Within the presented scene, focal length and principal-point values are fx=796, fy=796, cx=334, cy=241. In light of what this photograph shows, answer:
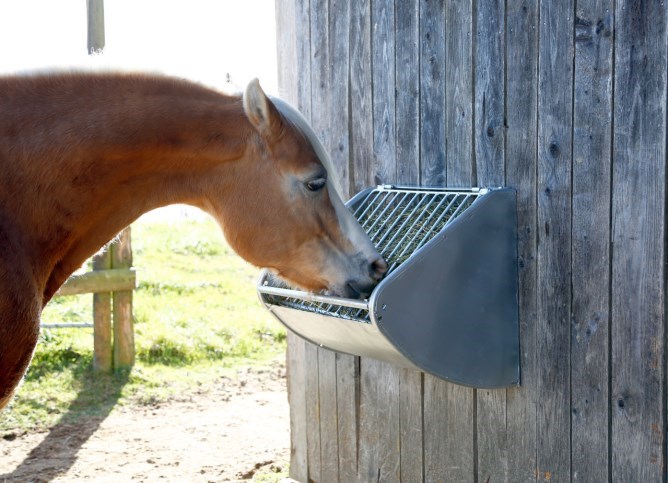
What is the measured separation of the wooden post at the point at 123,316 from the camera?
6.68 m

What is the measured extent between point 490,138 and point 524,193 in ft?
0.96

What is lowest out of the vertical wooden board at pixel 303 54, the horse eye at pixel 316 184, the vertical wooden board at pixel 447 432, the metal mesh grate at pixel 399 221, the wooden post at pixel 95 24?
the vertical wooden board at pixel 447 432

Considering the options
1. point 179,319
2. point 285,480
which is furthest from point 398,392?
point 179,319

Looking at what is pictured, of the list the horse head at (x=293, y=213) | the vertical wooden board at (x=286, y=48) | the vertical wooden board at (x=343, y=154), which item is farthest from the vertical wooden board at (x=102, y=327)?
the horse head at (x=293, y=213)

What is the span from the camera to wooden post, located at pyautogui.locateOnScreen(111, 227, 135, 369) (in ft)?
21.9

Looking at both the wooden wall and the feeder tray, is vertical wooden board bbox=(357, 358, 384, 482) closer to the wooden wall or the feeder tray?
the wooden wall

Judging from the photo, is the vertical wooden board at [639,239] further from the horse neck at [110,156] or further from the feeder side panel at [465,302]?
the horse neck at [110,156]

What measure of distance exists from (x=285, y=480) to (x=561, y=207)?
249 cm

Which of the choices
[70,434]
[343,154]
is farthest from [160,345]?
[343,154]

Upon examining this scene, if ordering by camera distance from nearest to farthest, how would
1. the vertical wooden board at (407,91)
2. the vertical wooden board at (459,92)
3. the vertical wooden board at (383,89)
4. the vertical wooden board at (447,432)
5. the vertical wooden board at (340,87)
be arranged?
the vertical wooden board at (459,92), the vertical wooden board at (447,432), the vertical wooden board at (407,91), the vertical wooden board at (383,89), the vertical wooden board at (340,87)

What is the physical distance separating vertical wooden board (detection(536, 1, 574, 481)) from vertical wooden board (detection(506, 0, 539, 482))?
3 cm

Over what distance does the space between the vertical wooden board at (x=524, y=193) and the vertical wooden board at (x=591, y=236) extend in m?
0.20

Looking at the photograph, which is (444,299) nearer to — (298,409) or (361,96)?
(361,96)

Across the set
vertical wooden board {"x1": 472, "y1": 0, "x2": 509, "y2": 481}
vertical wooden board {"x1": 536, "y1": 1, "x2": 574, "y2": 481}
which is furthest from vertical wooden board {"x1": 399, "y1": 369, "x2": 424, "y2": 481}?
vertical wooden board {"x1": 536, "y1": 1, "x2": 574, "y2": 481}
